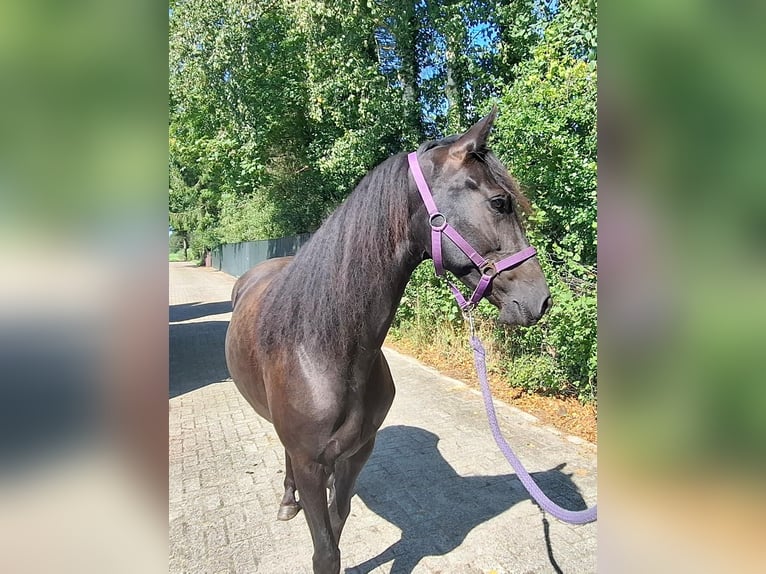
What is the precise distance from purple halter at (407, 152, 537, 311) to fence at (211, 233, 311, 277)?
11390 millimetres

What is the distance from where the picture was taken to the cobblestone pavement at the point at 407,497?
283 centimetres

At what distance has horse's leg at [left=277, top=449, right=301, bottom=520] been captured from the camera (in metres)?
3.27

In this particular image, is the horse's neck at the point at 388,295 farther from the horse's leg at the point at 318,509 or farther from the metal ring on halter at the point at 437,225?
the horse's leg at the point at 318,509

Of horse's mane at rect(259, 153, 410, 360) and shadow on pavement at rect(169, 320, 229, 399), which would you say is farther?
shadow on pavement at rect(169, 320, 229, 399)

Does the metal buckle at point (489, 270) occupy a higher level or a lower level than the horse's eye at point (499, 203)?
lower

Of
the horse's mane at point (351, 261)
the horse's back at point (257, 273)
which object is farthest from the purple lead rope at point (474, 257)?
the horse's back at point (257, 273)

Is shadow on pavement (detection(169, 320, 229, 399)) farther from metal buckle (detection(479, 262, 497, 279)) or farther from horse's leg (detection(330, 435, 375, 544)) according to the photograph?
metal buckle (detection(479, 262, 497, 279))

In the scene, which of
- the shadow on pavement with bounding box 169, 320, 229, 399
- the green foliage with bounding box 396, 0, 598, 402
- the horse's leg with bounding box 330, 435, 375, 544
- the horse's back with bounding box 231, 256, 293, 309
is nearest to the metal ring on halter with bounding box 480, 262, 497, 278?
the horse's leg with bounding box 330, 435, 375, 544

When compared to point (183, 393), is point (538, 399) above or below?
above

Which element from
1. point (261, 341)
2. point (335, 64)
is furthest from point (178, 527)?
point (335, 64)

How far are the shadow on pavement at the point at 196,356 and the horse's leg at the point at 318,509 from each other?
4.87m
